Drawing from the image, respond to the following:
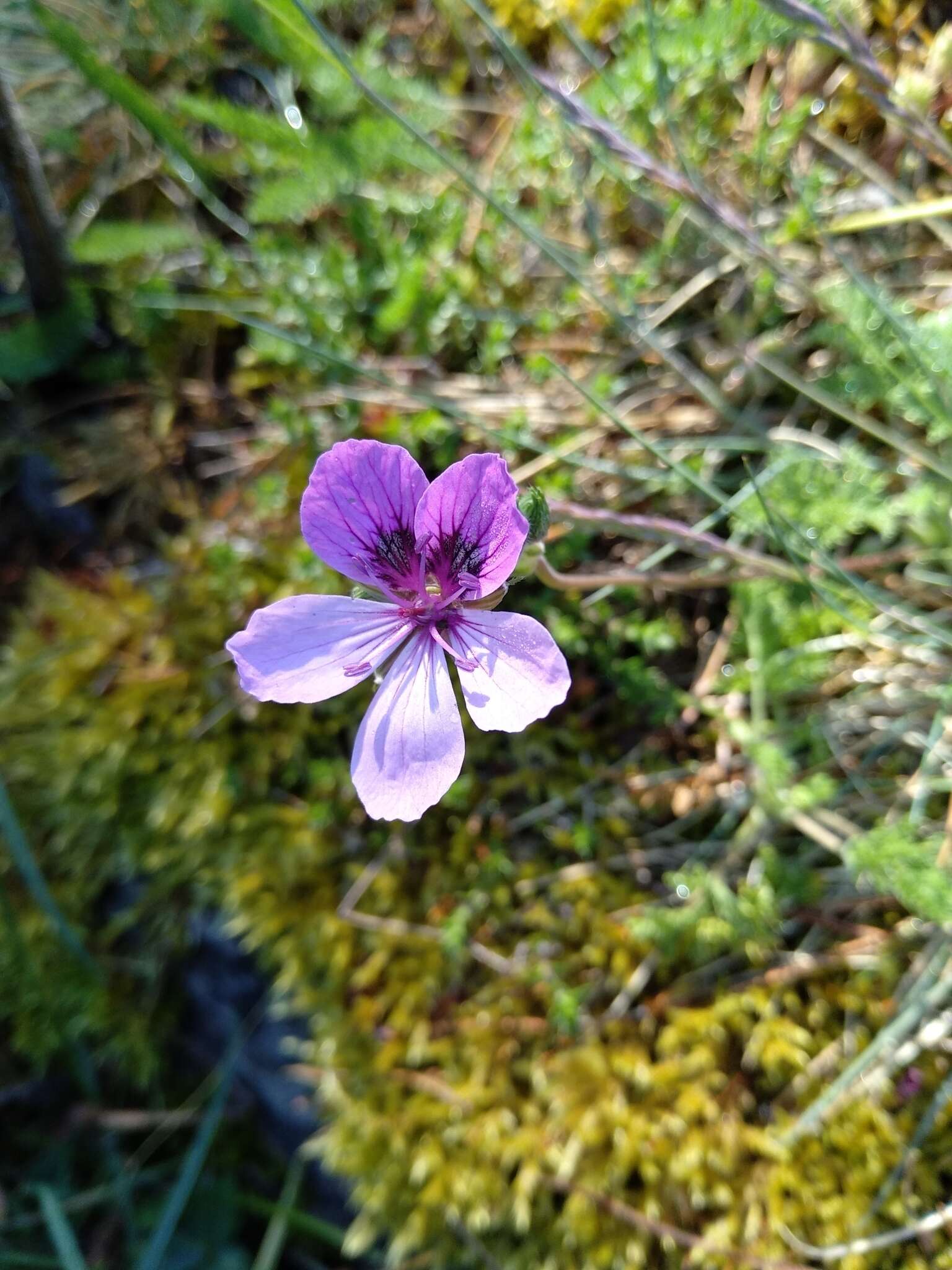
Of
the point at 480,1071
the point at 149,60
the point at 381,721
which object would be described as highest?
the point at 149,60

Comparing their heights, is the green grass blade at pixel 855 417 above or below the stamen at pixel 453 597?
above

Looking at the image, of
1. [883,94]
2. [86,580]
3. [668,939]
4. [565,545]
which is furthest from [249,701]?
[883,94]

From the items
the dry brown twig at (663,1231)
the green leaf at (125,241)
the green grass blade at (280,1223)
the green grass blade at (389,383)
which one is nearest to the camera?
the green grass blade at (389,383)

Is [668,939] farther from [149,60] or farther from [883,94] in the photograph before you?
[149,60]

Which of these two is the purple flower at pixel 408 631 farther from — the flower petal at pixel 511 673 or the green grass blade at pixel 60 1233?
the green grass blade at pixel 60 1233

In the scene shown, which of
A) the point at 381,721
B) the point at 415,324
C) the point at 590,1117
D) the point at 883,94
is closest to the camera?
the point at 381,721

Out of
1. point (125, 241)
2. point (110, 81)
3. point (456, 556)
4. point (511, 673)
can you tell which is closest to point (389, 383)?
point (456, 556)

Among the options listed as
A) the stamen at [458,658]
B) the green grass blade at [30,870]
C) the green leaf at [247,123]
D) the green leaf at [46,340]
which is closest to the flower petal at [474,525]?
the stamen at [458,658]

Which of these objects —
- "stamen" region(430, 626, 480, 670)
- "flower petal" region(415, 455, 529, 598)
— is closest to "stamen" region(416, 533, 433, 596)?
"flower petal" region(415, 455, 529, 598)

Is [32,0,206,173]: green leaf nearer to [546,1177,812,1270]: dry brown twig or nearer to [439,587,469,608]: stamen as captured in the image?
[439,587,469,608]: stamen
